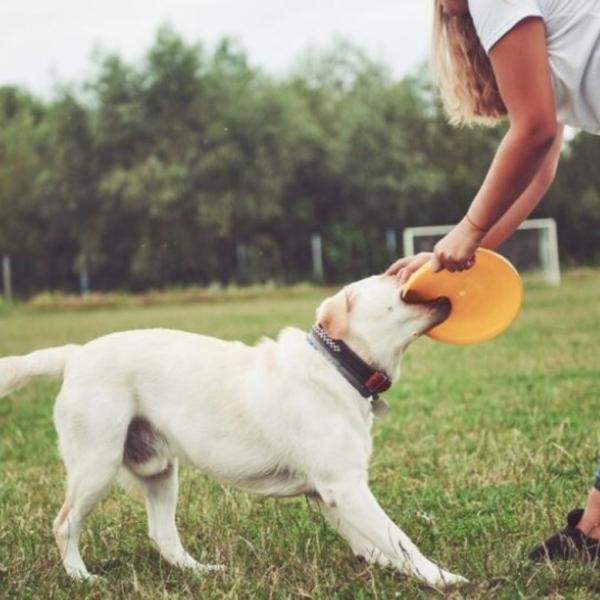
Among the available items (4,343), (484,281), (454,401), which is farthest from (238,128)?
(484,281)

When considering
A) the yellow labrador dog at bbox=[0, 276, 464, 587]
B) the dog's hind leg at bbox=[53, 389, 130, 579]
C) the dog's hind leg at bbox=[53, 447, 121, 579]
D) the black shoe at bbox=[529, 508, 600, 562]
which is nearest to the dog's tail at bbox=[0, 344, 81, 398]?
the yellow labrador dog at bbox=[0, 276, 464, 587]

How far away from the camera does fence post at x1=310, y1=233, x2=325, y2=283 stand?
3177 cm

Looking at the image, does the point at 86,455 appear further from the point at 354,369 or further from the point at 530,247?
the point at 530,247

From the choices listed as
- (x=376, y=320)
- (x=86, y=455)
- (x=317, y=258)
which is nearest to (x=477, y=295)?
(x=376, y=320)

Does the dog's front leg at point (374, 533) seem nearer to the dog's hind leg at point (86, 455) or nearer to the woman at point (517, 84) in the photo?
the woman at point (517, 84)

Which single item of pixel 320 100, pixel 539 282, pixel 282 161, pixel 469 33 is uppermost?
pixel 320 100

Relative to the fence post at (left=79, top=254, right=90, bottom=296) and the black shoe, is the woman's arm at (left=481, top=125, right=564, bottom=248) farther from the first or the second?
the fence post at (left=79, top=254, right=90, bottom=296)

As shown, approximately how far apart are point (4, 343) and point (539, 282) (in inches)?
579

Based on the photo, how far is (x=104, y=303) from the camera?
28.3 meters

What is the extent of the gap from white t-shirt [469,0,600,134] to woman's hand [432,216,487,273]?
0.44 m

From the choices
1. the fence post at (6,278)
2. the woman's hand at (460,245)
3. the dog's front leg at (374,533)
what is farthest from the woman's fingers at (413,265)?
the fence post at (6,278)

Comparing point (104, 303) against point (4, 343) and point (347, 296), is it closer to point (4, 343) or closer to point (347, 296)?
point (4, 343)

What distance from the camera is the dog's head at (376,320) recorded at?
350cm

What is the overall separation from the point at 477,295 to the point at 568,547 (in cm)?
95
